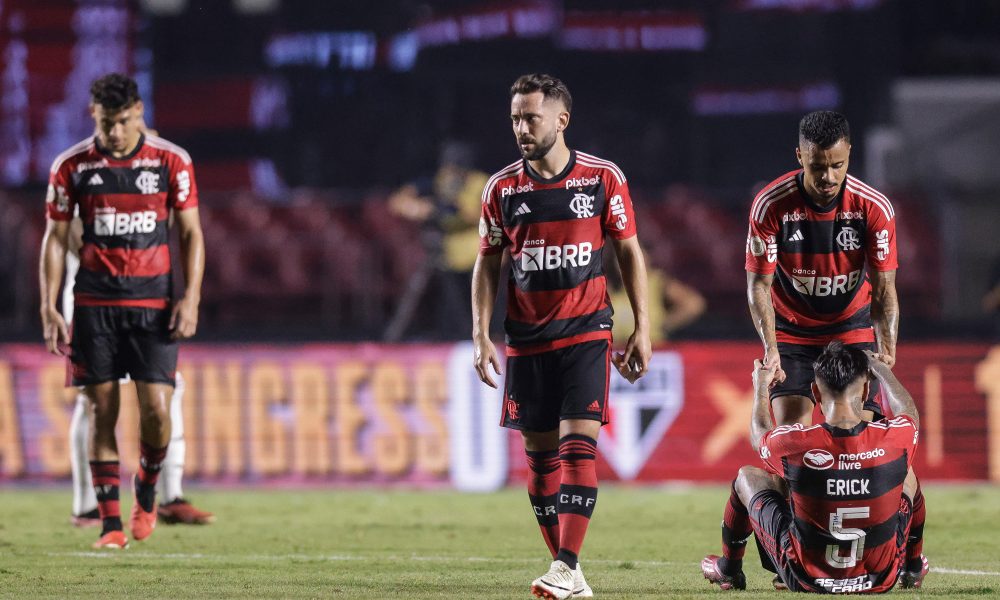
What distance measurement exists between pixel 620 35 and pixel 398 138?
293cm

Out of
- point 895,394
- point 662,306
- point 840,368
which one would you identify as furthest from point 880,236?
point 662,306

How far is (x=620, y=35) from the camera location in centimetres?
1934

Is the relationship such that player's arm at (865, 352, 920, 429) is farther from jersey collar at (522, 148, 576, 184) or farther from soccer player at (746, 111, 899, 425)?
jersey collar at (522, 148, 576, 184)

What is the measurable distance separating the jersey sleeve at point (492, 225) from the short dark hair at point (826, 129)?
4.51 feet

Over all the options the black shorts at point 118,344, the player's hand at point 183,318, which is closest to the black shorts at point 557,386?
the player's hand at point 183,318

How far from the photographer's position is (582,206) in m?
7.01

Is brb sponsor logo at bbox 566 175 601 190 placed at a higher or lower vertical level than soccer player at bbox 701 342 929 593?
higher

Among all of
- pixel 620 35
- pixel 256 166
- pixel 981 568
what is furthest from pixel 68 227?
pixel 620 35

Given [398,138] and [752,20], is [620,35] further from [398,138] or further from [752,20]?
[398,138]

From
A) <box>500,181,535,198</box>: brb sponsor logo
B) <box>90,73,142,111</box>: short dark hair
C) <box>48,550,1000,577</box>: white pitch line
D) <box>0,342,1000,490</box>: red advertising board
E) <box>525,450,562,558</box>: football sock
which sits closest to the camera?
<box>500,181,535,198</box>: brb sponsor logo

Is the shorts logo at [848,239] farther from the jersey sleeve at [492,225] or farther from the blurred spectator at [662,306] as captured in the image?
the blurred spectator at [662,306]

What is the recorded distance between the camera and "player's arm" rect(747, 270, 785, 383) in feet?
23.5

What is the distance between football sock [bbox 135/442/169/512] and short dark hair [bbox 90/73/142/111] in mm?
1918

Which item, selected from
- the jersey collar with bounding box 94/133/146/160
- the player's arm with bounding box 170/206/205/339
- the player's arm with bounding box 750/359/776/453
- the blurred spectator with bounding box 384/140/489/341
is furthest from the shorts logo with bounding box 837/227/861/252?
the blurred spectator with bounding box 384/140/489/341
